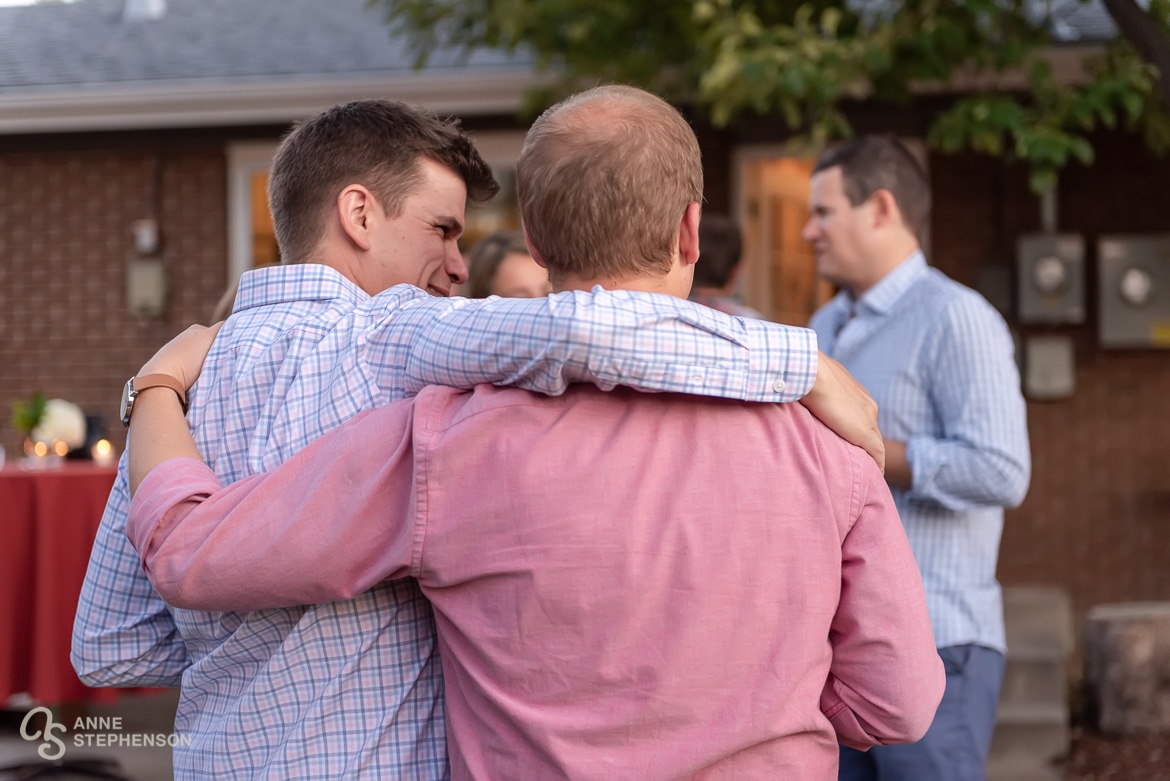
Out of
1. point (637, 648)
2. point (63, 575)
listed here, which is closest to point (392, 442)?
point (637, 648)

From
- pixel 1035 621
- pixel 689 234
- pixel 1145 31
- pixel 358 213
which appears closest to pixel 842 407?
pixel 689 234

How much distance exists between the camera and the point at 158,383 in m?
1.69

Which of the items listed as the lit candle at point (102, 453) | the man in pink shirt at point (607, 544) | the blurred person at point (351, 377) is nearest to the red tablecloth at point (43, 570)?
the lit candle at point (102, 453)

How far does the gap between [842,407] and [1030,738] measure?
514cm

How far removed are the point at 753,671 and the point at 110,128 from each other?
9.09m

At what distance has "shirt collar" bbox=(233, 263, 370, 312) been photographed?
5.82 feet

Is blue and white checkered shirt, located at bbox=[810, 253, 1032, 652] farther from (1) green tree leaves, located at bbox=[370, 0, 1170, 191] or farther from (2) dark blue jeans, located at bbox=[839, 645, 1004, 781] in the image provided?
(1) green tree leaves, located at bbox=[370, 0, 1170, 191]

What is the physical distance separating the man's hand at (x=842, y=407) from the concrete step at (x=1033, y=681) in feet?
16.7

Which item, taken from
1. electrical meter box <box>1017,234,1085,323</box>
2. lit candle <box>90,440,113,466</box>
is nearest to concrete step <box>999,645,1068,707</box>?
electrical meter box <box>1017,234,1085,323</box>

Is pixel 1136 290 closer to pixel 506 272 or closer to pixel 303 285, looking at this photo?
pixel 506 272

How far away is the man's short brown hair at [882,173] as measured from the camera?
3184 millimetres

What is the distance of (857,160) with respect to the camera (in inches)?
126

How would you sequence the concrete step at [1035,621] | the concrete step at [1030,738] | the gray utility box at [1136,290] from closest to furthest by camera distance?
the concrete step at [1030,738], the concrete step at [1035,621], the gray utility box at [1136,290]

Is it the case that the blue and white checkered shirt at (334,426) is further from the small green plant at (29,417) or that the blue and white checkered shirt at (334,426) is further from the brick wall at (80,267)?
the brick wall at (80,267)
